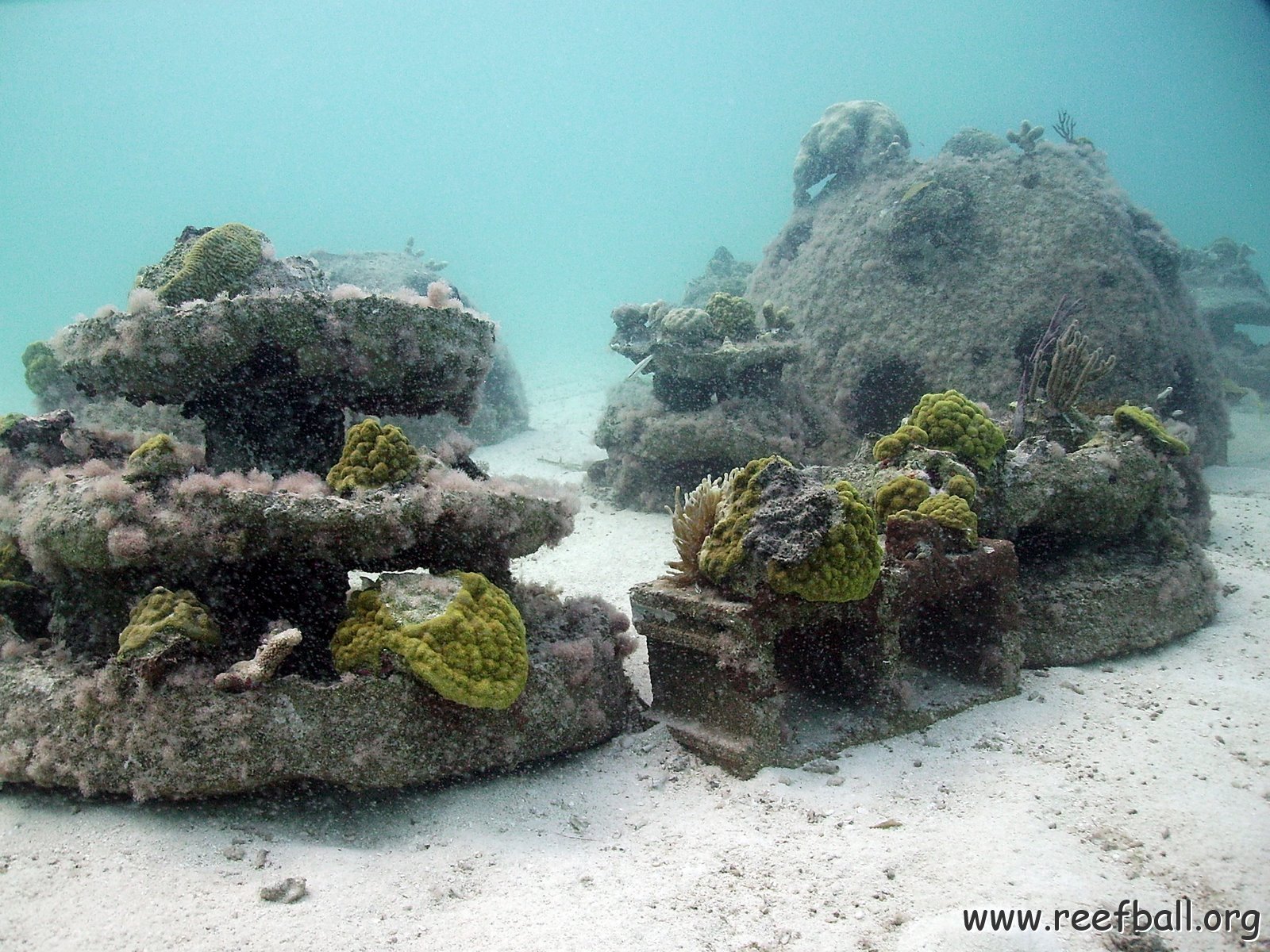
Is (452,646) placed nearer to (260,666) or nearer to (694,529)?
(260,666)

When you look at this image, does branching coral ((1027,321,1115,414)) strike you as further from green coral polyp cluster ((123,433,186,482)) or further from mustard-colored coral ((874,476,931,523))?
green coral polyp cluster ((123,433,186,482))

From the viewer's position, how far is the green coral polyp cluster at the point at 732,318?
451 inches

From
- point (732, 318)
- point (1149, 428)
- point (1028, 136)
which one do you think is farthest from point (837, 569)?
point (1028, 136)

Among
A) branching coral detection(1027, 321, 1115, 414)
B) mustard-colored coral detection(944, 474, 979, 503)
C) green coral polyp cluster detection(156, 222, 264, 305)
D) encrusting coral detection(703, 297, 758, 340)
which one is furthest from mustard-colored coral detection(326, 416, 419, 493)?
encrusting coral detection(703, 297, 758, 340)

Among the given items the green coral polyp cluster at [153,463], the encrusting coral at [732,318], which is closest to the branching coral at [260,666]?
the green coral polyp cluster at [153,463]

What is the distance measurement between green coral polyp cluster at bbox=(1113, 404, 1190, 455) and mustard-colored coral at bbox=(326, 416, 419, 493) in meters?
6.52

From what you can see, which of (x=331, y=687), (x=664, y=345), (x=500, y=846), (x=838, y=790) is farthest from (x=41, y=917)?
(x=664, y=345)

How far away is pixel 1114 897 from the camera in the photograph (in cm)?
286

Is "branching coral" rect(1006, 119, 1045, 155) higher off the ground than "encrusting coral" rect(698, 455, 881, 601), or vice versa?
"branching coral" rect(1006, 119, 1045, 155)

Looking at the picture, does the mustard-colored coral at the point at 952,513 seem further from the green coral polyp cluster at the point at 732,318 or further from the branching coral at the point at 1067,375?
the green coral polyp cluster at the point at 732,318

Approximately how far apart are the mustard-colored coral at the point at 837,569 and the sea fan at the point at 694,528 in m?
0.73

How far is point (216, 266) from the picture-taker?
4605 mm

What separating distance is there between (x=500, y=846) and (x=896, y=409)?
9.97m

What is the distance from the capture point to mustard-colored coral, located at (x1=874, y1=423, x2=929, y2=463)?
6.11 metres
